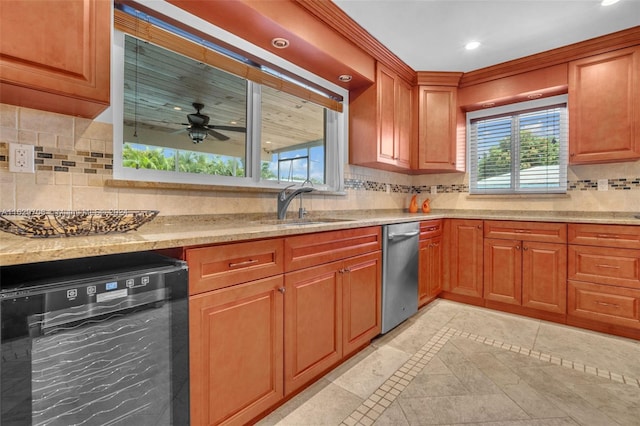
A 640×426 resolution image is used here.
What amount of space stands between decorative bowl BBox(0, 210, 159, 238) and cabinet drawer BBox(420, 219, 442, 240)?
2281 mm

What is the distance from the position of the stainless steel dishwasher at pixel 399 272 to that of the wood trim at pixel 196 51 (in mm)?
1337

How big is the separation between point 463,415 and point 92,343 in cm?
167

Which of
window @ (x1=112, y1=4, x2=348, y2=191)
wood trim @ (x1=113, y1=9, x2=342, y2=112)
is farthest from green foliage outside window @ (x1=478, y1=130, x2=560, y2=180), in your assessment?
wood trim @ (x1=113, y1=9, x2=342, y2=112)

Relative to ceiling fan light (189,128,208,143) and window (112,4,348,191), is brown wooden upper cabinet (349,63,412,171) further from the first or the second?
ceiling fan light (189,128,208,143)

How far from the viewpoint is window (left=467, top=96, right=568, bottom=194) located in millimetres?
3191

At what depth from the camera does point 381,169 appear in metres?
3.47

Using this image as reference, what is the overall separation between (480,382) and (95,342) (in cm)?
197

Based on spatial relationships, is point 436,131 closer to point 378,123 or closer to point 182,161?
point 378,123

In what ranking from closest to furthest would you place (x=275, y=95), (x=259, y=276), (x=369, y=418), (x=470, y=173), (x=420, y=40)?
(x=259, y=276)
(x=369, y=418)
(x=275, y=95)
(x=420, y=40)
(x=470, y=173)

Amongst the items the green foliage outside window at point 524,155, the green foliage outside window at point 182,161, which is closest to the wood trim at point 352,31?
the green foliage outside window at point 182,161

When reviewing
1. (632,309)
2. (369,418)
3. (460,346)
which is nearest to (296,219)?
(369,418)

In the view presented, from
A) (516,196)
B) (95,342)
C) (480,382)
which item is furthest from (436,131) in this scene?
(95,342)

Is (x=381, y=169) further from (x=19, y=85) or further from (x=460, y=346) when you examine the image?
(x=19, y=85)

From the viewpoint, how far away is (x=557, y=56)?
2885mm
